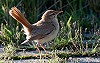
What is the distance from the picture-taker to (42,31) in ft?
16.2

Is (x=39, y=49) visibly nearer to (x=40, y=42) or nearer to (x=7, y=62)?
(x=40, y=42)

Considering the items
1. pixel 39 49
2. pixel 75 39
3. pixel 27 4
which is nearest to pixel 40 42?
pixel 39 49

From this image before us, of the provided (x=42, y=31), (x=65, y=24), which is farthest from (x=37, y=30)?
(x=65, y=24)

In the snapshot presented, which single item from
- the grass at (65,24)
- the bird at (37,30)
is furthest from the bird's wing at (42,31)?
the grass at (65,24)

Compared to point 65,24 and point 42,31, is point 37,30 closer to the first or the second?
point 42,31

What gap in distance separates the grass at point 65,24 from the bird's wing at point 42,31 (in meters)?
0.25

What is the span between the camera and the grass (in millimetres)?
5012

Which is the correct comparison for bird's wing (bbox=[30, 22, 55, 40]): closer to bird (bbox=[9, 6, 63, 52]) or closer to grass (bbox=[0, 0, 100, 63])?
bird (bbox=[9, 6, 63, 52])

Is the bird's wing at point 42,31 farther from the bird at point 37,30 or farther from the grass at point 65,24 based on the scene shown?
the grass at point 65,24

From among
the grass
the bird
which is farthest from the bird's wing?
Answer: the grass

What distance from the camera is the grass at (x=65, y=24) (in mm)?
5012

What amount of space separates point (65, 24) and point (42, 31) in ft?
3.52

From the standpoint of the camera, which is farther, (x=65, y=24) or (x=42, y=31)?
(x=65, y=24)

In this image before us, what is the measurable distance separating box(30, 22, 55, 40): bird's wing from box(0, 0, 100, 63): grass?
0.25 meters
